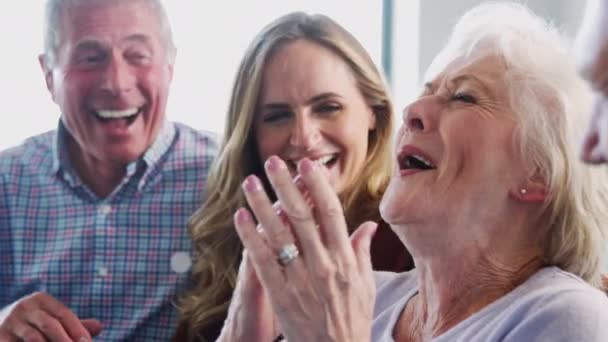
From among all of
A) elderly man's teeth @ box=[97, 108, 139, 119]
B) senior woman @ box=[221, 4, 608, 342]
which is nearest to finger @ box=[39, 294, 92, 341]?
senior woman @ box=[221, 4, 608, 342]

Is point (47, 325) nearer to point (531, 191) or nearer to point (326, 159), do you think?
point (326, 159)

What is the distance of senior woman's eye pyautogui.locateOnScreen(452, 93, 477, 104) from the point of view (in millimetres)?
1271

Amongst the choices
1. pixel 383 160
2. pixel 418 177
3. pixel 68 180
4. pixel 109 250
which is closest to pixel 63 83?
pixel 68 180

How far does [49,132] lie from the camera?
218cm

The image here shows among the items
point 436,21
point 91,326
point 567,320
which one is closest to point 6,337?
point 91,326

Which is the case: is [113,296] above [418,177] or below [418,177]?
below

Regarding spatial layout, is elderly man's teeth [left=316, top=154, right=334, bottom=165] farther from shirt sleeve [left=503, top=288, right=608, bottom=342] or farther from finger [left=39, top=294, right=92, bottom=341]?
shirt sleeve [left=503, top=288, right=608, bottom=342]

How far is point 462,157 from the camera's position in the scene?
125 cm

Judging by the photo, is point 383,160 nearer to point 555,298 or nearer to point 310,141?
point 310,141

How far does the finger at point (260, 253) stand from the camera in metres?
1.05

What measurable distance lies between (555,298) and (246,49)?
1064 mm

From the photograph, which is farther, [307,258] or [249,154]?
[249,154]

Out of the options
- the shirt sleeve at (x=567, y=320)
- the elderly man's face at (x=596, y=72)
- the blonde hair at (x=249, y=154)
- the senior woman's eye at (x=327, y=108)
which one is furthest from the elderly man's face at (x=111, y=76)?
the elderly man's face at (x=596, y=72)

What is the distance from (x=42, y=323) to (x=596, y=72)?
A: 1264 millimetres
